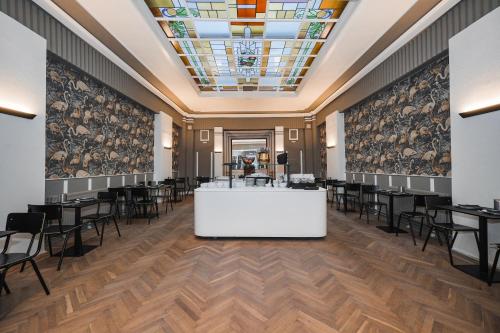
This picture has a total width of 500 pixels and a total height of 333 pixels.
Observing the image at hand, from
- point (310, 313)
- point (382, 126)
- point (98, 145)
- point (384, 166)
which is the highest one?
point (382, 126)

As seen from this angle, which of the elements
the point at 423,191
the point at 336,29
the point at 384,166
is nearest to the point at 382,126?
the point at 384,166

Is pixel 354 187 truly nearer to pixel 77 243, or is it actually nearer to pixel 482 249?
pixel 482 249

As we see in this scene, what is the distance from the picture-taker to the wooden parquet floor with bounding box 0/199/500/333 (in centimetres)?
191

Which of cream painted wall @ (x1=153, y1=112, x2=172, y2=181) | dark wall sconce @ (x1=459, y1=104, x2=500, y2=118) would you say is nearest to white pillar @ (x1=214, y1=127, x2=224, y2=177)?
cream painted wall @ (x1=153, y1=112, x2=172, y2=181)

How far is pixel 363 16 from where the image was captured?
4156mm

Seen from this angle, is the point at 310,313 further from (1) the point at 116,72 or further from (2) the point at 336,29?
(1) the point at 116,72

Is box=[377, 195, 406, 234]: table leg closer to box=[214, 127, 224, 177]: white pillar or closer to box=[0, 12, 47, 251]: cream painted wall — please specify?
box=[0, 12, 47, 251]: cream painted wall

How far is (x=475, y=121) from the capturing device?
3346mm

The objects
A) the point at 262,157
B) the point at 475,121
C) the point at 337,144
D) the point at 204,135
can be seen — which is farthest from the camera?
the point at 204,135

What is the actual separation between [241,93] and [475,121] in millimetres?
6730

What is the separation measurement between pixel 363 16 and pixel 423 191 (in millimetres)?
3424

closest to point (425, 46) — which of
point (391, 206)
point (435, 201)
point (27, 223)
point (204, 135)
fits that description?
point (435, 201)

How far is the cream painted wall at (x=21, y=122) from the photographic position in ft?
10.3

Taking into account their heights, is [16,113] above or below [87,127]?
below
